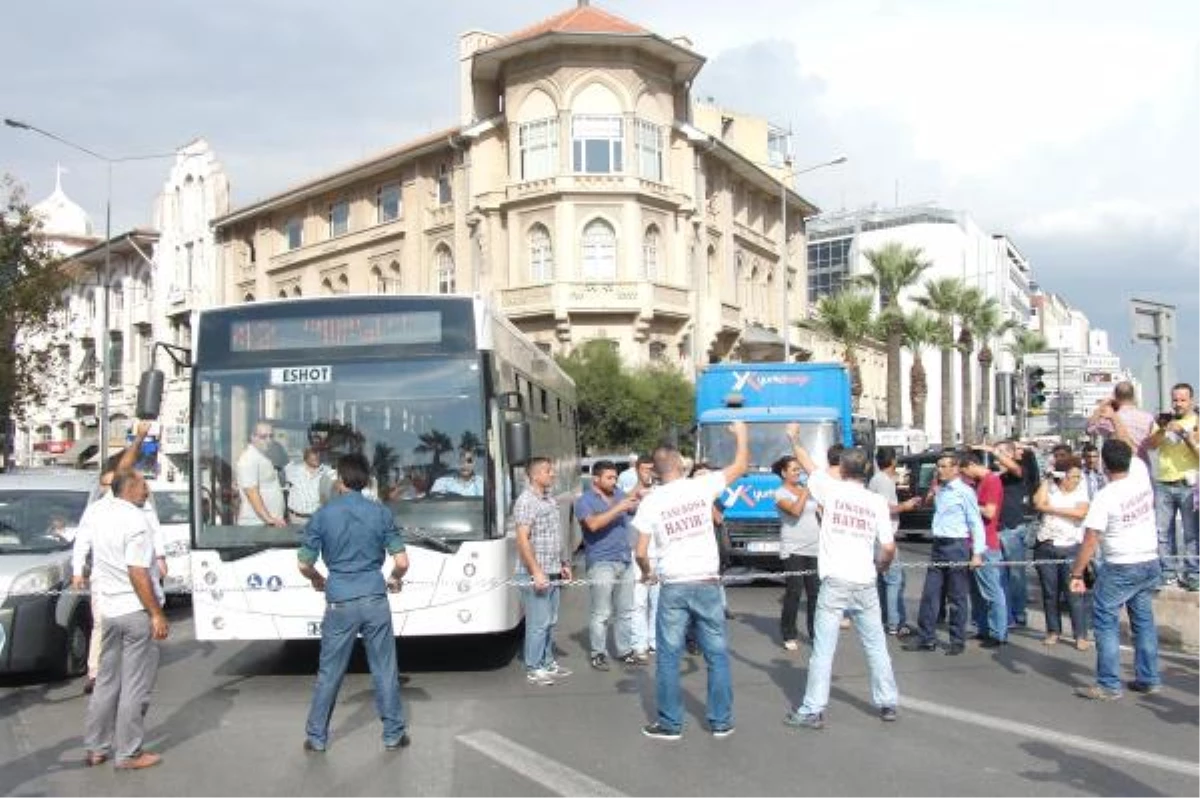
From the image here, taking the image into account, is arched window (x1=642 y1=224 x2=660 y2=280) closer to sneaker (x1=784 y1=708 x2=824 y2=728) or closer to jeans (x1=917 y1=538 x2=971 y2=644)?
jeans (x1=917 y1=538 x2=971 y2=644)

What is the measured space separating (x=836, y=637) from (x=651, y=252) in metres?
34.2

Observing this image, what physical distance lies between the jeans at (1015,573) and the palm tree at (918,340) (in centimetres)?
3751

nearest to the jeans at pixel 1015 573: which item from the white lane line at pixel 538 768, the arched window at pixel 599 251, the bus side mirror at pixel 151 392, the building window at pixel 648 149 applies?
the white lane line at pixel 538 768

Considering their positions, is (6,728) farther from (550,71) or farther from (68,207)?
(68,207)

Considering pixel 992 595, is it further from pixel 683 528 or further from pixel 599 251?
pixel 599 251

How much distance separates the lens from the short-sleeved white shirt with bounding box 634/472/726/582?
25.2ft

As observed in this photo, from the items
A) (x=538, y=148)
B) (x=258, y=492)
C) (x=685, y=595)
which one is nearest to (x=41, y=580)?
(x=258, y=492)

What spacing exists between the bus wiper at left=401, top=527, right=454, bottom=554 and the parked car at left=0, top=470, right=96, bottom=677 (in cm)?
287

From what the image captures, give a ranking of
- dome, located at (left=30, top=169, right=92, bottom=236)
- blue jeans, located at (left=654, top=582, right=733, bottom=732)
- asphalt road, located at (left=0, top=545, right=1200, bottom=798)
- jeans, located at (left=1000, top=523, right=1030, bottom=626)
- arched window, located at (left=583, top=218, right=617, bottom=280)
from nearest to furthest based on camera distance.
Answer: asphalt road, located at (left=0, top=545, right=1200, bottom=798) < blue jeans, located at (left=654, top=582, right=733, bottom=732) < jeans, located at (left=1000, top=523, right=1030, bottom=626) < arched window, located at (left=583, top=218, right=617, bottom=280) < dome, located at (left=30, top=169, right=92, bottom=236)

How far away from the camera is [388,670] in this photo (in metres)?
7.52

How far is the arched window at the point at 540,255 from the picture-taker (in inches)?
1604

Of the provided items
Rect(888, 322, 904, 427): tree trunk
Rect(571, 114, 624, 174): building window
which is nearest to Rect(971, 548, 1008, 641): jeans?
Rect(571, 114, 624, 174): building window

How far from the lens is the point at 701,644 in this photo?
7711 mm

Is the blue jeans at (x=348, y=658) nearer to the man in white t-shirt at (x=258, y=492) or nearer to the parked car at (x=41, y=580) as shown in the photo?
the man in white t-shirt at (x=258, y=492)
